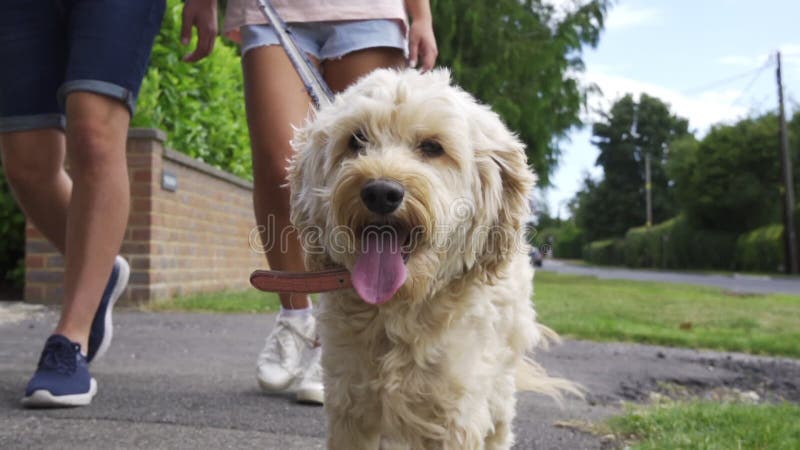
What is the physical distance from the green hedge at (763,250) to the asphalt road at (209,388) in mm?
31006

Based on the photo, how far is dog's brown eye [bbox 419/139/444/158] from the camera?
235cm

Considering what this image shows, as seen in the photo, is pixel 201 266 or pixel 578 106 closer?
pixel 201 266

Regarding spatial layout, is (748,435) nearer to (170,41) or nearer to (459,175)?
(459,175)

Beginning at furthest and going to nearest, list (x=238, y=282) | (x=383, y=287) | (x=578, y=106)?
(x=578, y=106) → (x=238, y=282) → (x=383, y=287)

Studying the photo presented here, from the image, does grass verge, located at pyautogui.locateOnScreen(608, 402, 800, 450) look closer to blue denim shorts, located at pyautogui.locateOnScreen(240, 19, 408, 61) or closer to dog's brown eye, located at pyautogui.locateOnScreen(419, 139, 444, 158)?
dog's brown eye, located at pyautogui.locateOnScreen(419, 139, 444, 158)

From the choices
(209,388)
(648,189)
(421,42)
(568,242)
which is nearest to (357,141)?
(421,42)

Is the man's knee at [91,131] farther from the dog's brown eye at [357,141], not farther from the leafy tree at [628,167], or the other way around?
the leafy tree at [628,167]

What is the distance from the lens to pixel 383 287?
2145 millimetres

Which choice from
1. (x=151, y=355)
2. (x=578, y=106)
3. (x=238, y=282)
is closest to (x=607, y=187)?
(x=578, y=106)

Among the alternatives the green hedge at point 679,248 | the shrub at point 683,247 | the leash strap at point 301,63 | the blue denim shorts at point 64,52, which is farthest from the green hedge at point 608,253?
the leash strap at point 301,63

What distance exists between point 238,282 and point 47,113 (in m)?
6.78

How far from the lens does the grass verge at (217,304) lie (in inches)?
274

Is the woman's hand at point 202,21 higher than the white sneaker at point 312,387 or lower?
higher

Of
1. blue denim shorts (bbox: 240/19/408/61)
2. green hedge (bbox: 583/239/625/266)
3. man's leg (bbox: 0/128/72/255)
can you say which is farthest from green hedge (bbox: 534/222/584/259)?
blue denim shorts (bbox: 240/19/408/61)
